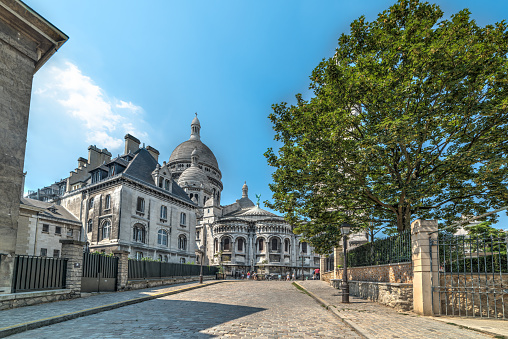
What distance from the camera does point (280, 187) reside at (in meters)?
16.1

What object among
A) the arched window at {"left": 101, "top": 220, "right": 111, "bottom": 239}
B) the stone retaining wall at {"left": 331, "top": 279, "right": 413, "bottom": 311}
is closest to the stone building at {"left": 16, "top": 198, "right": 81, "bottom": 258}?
the arched window at {"left": 101, "top": 220, "right": 111, "bottom": 239}

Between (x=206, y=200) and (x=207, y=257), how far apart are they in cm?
1392

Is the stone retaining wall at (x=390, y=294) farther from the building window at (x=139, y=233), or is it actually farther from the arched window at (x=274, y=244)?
the arched window at (x=274, y=244)

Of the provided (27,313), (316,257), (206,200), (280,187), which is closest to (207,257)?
(206,200)

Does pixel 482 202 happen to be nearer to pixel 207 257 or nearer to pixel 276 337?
pixel 276 337

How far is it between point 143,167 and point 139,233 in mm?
7679

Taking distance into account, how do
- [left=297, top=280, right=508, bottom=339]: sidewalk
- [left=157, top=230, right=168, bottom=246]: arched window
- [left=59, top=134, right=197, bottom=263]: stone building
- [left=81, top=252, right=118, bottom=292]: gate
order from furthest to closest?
1. [left=157, top=230, right=168, bottom=246]: arched window
2. [left=59, top=134, right=197, bottom=263]: stone building
3. [left=81, top=252, right=118, bottom=292]: gate
4. [left=297, top=280, right=508, bottom=339]: sidewalk

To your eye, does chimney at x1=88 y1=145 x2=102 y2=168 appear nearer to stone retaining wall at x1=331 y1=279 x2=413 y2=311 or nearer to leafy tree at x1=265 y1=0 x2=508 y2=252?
leafy tree at x1=265 y1=0 x2=508 y2=252

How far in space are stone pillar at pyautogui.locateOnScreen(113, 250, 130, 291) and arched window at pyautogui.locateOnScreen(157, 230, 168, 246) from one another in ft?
64.7

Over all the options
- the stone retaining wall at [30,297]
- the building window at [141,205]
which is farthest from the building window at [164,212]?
the stone retaining wall at [30,297]

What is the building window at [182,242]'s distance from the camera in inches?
1684

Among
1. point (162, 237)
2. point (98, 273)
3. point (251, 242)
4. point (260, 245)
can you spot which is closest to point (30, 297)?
point (98, 273)

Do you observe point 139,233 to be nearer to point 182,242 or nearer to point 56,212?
point 182,242

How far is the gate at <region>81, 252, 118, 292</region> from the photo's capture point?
16609 mm
